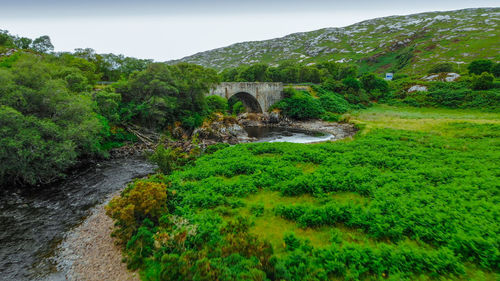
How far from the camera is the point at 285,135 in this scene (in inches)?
1726

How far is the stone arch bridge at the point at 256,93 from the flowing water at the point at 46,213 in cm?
3486

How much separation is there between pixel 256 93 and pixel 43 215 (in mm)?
50715

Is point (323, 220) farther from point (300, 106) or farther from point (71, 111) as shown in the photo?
point (300, 106)

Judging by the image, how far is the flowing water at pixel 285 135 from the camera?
129 ft

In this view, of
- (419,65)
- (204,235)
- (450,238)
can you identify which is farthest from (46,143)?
(419,65)

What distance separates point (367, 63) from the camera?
128 meters

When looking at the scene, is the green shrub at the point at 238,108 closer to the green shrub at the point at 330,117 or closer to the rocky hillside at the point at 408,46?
the green shrub at the point at 330,117

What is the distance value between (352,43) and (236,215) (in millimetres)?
193257

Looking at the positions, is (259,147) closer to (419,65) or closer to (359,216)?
(359,216)

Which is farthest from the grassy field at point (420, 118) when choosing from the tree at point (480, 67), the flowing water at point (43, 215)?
the flowing water at point (43, 215)

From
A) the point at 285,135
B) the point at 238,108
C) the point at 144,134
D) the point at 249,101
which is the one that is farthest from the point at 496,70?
the point at 144,134

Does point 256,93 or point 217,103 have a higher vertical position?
point 217,103

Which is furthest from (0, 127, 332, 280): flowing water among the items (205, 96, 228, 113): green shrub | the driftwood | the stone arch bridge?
the stone arch bridge

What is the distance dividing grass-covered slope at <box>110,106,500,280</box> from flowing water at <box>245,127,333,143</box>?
1957 centimetres
